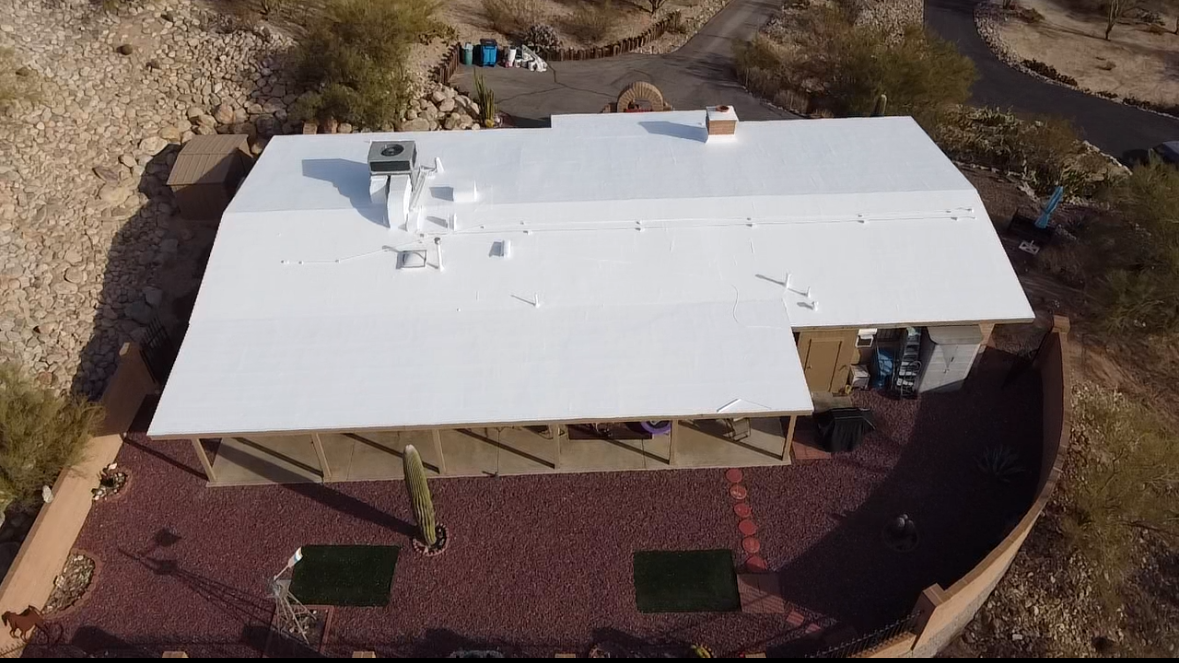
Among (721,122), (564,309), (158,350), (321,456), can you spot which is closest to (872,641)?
(564,309)

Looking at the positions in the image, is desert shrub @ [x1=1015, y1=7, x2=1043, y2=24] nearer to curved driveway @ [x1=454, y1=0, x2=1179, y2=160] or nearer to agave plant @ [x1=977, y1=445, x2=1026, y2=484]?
curved driveway @ [x1=454, y1=0, x2=1179, y2=160]

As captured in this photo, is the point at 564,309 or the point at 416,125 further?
the point at 416,125

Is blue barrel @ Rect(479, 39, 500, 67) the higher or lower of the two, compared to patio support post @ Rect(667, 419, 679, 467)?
higher

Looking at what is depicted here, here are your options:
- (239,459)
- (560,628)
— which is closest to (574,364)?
(560,628)

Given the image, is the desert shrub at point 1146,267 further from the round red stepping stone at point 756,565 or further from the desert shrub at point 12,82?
the desert shrub at point 12,82

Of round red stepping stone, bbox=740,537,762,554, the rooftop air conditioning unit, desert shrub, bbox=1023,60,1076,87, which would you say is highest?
the rooftop air conditioning unit

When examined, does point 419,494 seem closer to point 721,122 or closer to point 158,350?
point 158,350

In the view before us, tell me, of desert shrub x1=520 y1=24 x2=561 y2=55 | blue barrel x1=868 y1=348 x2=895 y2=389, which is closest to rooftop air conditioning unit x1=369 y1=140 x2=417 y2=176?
blue barrel x1=868 y1=348 x2=895 y2=389
